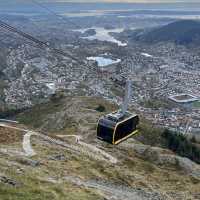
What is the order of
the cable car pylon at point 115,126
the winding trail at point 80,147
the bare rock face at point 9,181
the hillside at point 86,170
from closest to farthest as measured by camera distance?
the bare rock face at point 9,181
the hillside at point 86,170
the winding trail at point 80,147
the cable car pylon at point 115,126

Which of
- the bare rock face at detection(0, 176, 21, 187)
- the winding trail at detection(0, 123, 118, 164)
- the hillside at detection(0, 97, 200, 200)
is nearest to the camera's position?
the bare rock face at detection(0, 176, 21, 187)

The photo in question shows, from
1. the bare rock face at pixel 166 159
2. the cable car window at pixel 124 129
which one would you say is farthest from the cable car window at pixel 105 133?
the bare rock face at pixel 166 159

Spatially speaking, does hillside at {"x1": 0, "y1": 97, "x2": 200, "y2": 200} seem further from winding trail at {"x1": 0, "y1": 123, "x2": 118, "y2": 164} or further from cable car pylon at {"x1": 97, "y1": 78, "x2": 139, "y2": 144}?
cable car pylon at {"x1": 97, "y1": 78, "x2": 139, "y2": 144}

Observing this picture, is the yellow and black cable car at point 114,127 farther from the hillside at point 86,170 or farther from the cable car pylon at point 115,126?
the hillside at point 86,170

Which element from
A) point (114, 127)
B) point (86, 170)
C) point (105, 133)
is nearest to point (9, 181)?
point (86, 170)

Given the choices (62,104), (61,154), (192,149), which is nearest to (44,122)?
(62,104)

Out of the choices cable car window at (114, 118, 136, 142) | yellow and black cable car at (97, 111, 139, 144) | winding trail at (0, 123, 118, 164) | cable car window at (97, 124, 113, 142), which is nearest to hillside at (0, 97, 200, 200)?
winding trail at (0, 123, 118, 164)

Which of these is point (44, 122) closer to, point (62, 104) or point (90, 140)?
point (62, 104)

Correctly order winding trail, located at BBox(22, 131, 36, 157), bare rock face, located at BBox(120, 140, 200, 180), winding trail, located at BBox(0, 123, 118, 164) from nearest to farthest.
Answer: winding trail, located at BBox(22, 131, 36, 157) → winding trail, located at BBox(0, 123, 118, 164) → bare rock face, located at BBox(120, 140, 200, 180)
